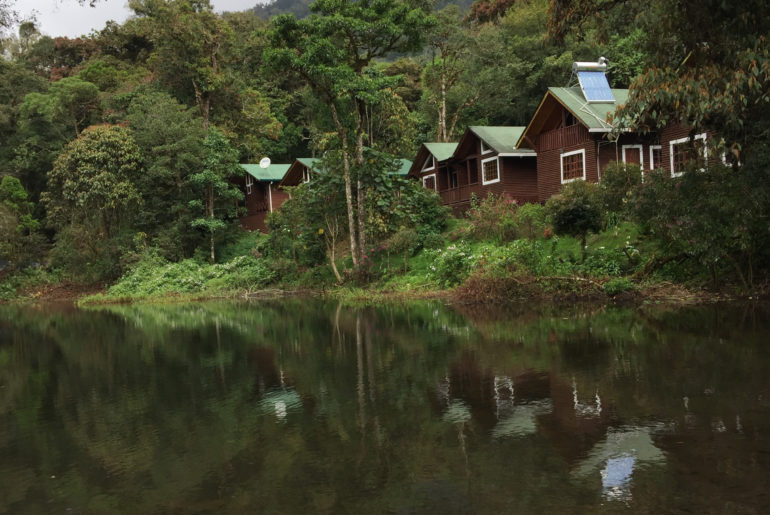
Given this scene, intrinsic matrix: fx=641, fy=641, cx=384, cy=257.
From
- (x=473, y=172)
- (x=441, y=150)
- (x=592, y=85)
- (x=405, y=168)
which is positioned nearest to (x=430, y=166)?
(x=441, y=150)

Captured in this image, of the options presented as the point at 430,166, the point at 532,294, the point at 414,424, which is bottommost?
the point at 532,294

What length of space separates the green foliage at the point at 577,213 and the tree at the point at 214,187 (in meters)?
22.6

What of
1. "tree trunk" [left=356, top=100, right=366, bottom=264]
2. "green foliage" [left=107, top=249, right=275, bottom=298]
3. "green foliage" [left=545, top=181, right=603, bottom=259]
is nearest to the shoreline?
"tree trunk" [left=356, top=100, right=366, bottom=264]

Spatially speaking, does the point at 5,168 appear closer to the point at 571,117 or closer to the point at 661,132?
the point at 571,117

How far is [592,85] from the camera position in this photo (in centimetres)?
2902

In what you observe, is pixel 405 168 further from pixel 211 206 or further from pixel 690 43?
pixel 690 43

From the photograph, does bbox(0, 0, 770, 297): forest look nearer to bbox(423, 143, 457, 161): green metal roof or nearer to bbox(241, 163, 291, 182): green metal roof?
bbox(241, 163, 291, 182): green metal roof

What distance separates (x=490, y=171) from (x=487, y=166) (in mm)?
336

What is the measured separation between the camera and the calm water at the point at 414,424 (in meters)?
4.41

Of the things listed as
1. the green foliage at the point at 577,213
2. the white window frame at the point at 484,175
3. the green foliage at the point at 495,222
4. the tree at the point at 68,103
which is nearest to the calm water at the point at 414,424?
the green foliage at the point at 577,213

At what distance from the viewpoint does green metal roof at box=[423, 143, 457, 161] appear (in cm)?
3654

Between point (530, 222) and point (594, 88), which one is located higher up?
point (594, 88)

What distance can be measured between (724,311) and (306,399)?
30.8 ft

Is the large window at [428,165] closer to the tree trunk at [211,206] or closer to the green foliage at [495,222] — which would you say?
the green foliage at [495,222]
